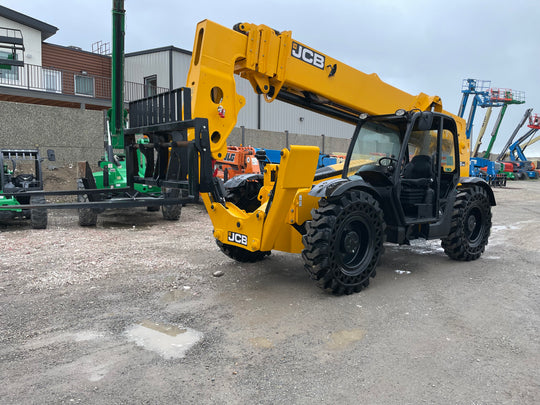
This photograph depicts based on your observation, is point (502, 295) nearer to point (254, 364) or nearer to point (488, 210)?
point (488, 210)

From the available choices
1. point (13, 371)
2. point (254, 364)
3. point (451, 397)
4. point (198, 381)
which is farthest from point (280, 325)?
point (13, 371)

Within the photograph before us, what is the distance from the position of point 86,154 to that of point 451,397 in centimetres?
1490

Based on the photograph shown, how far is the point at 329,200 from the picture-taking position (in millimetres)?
5020

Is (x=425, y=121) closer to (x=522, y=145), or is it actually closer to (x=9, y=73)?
(x=9, y=73)

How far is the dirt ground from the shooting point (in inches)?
125

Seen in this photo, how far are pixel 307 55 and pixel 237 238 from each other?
2417 mm

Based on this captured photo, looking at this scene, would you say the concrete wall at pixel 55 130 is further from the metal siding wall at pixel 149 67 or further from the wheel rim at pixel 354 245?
the wheel rim at pixel 354 245

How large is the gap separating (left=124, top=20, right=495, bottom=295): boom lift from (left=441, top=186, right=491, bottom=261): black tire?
30 millimetres

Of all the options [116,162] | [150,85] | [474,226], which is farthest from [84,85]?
[474,226]

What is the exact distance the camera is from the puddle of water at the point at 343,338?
389cm

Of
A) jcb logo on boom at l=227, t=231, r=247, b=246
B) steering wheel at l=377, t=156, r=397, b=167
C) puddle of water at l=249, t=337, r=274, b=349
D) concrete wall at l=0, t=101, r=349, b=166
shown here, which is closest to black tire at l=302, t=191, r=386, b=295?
jcb logo on boom at l=227, t=231, r=247, b=246

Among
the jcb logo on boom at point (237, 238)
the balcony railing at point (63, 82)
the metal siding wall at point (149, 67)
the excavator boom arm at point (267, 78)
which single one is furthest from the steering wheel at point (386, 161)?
the metal siding wall at point (149, 67)

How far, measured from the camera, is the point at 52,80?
2250cm

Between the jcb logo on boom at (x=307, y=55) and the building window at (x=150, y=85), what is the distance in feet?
61.4
